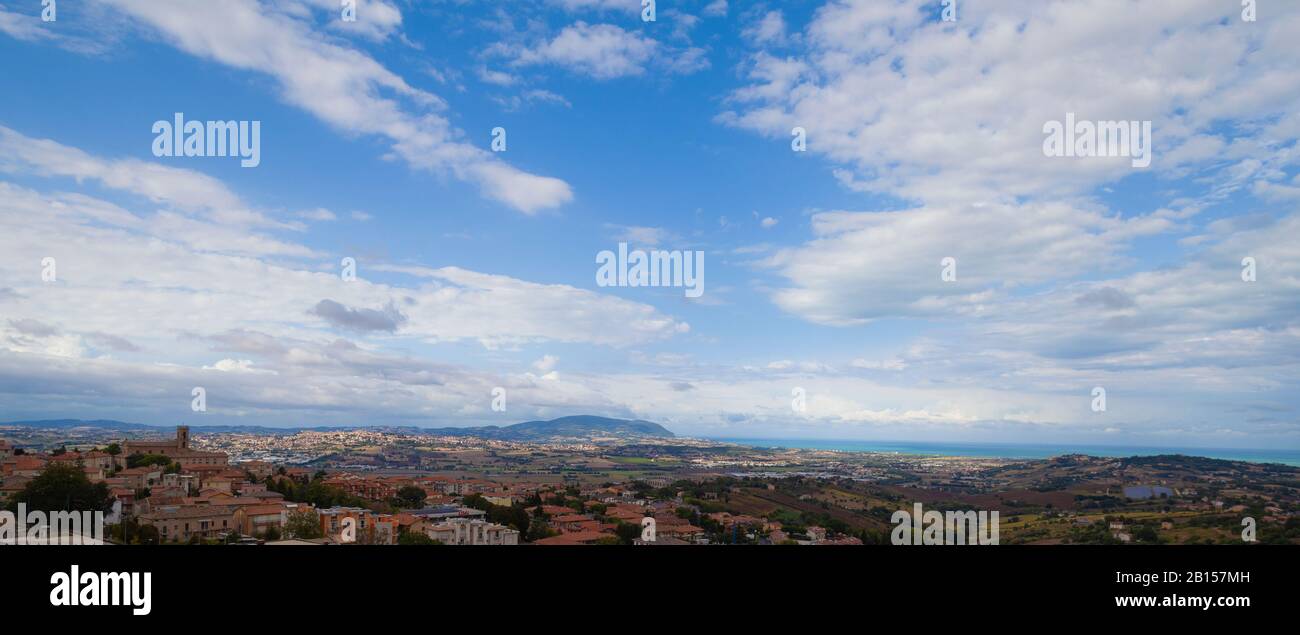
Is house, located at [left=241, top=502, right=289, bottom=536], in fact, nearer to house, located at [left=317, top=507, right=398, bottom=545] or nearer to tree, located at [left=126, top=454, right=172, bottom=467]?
house, located at [left=317, top=507, right=398, bottom=545]

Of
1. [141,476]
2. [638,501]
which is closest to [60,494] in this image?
[141,476]

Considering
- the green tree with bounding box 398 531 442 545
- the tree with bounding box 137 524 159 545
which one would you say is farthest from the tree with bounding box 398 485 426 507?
the tree with bounding box 137 524 159 545

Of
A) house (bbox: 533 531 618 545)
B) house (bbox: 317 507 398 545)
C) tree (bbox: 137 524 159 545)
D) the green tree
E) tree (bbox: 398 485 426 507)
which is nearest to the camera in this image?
tree (bbox: 137 524 159 545)

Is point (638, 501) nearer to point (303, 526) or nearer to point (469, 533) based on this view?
point (469, 533)

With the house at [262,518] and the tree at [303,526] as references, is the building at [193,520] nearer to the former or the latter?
the house at [262,518]

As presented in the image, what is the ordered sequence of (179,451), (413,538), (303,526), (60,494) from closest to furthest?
(303,526) < (413,538) < (60,494) < (179,451)
